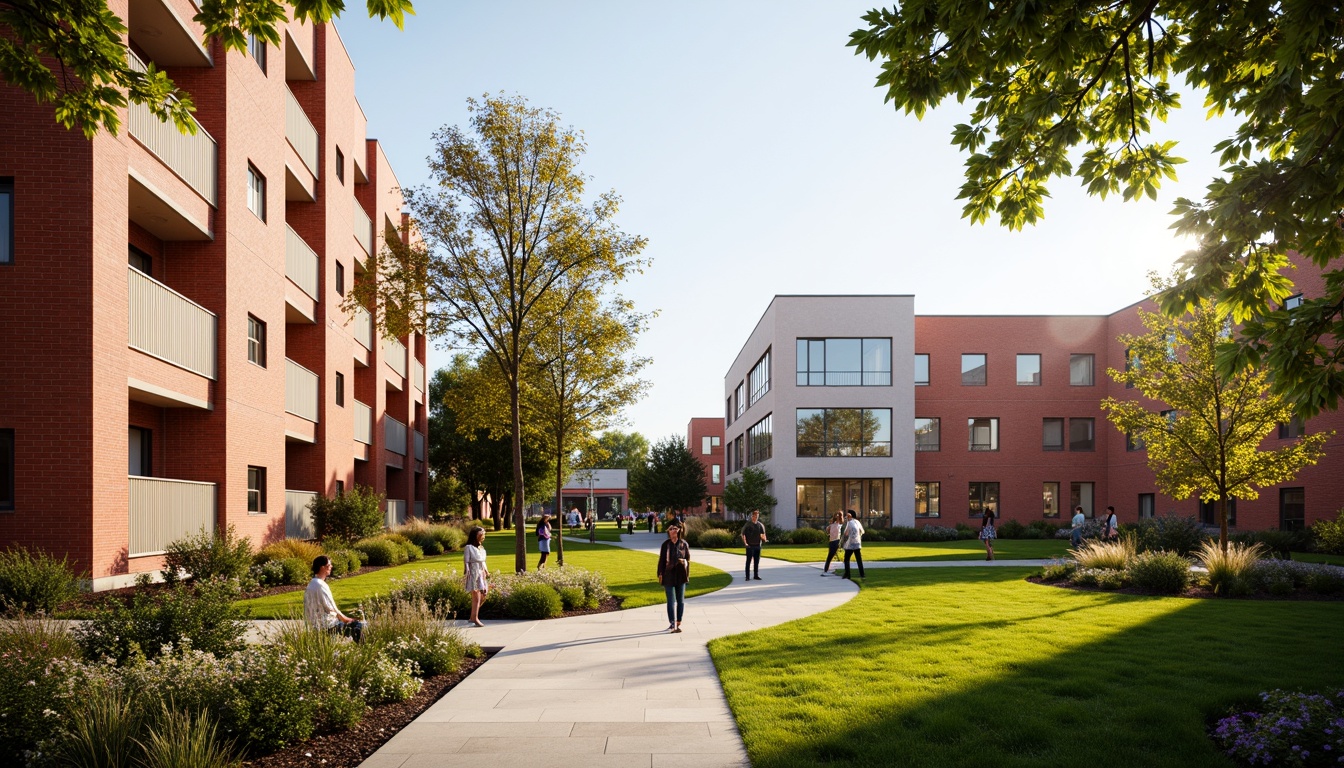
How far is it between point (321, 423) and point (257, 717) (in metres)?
21.8

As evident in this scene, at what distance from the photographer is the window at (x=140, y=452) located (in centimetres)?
1802

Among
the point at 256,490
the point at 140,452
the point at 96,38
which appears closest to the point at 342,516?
the point at 256,490

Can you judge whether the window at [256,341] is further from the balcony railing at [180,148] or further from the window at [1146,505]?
the window at [1146,505]

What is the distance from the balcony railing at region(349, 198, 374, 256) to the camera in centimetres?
3352

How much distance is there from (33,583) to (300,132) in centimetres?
1697

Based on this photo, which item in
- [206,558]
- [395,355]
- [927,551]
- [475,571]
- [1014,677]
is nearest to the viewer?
[1014,677]

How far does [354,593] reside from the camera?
17281 millimetres

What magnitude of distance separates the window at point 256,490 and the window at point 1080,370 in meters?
40.6

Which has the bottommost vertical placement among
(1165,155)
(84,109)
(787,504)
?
(787,504)

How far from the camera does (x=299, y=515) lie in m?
24.8

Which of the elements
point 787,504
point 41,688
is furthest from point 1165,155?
point 787,504

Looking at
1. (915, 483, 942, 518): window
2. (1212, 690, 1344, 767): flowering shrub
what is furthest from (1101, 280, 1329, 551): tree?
(915, 483, 942, 518): window

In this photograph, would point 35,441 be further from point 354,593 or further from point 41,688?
point 41,688

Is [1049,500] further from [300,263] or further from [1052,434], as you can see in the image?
[300,263]
